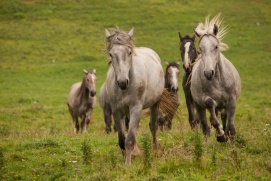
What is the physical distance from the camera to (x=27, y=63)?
128ft

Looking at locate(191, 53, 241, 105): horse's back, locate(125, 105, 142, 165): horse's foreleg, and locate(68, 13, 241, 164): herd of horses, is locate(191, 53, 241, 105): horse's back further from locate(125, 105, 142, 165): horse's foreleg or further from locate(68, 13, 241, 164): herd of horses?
locate(125, 105, 142, 165): horse's foreleg

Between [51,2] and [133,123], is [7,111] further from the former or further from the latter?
[51,2]

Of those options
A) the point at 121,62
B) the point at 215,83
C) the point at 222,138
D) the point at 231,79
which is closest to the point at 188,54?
the point at 231,79

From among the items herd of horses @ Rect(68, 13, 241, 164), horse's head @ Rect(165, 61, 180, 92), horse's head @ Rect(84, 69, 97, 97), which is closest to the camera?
herd of horses @ Rect(68, 13, 241, 164)

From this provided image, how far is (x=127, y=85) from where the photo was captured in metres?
8.91

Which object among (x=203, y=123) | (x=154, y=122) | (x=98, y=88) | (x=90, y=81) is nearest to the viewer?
(x=154, y=122)

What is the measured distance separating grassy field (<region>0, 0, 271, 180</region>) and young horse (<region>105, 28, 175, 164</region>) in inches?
14.0

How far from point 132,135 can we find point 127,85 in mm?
968

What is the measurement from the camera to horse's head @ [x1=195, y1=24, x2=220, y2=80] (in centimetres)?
Result: 971

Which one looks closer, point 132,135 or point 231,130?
point 132,135

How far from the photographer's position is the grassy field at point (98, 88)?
8414 millimetres

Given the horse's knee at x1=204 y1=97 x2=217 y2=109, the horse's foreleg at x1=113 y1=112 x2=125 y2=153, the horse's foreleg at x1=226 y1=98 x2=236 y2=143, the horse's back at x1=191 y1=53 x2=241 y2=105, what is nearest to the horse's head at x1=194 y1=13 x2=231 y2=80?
the horse's back at x1=191 y1=53 x2=241 y2=105

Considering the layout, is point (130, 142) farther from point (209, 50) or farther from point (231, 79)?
point (231, 79)

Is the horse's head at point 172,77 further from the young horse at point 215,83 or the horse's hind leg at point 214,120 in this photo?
the horse's hind leg at point 214,120
